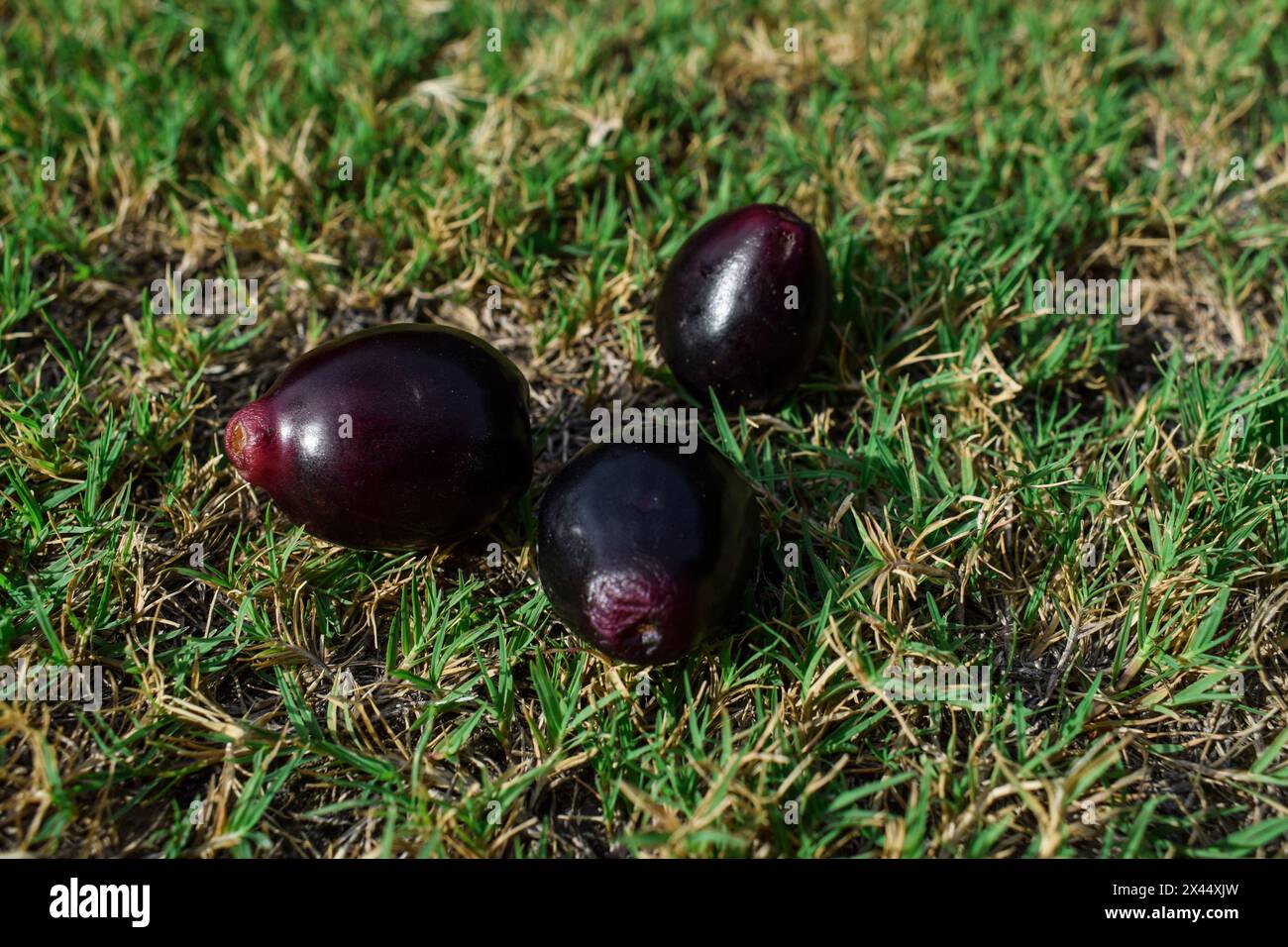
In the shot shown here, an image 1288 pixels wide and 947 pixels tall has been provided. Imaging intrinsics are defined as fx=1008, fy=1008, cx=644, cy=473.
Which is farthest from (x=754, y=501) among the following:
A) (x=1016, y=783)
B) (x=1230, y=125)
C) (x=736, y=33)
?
(x=1230, y=125)

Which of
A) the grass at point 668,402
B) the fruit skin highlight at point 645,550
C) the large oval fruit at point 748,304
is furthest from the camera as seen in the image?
the large oval fruit at point 748,304

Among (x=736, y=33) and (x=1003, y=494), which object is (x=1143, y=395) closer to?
(x=1003, y=494)

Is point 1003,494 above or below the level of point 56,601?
above

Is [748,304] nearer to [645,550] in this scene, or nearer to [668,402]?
[668,402]

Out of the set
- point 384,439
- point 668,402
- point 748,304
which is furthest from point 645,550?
point 668,402

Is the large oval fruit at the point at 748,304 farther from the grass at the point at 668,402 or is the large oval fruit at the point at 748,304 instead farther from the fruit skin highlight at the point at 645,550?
the fruit skin highlight at the point at 645,550

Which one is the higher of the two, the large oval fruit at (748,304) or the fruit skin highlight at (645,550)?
the large oval fruit at (748,304)

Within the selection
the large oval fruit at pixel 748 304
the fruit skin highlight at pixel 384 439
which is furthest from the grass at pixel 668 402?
the fruit skin highlight at pixel 384 439
